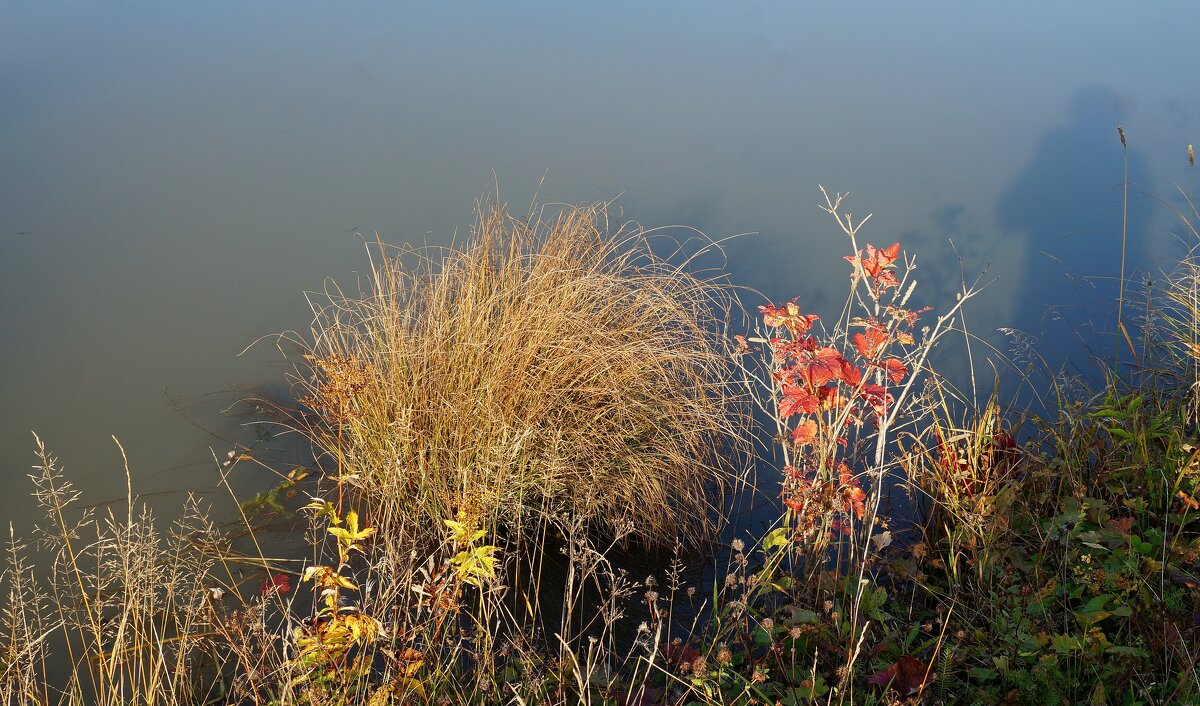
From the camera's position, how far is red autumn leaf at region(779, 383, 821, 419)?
8.52 feet

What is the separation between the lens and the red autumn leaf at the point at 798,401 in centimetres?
260

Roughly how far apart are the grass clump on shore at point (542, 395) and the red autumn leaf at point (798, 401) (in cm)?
78

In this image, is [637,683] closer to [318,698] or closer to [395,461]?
[318,698]

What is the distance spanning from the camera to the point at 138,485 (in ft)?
11.8

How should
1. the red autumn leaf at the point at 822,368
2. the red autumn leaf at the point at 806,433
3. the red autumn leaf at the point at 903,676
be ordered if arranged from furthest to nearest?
the red autumn leaf at the point at 806,433 < the red autumn leaf at the point at 822,368 < the red autumn leaf at the point at 903,676

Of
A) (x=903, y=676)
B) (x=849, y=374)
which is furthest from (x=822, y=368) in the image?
(x=903, y=676)

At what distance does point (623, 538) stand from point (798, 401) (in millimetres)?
982

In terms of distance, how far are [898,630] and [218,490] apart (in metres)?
2.42

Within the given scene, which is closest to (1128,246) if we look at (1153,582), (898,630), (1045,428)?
(1045,428)

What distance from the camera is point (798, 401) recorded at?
261cm

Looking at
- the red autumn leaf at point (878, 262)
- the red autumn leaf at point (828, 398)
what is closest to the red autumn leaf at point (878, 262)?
the red autumn leaf at point (878, 262)

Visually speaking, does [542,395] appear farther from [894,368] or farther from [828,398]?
[894,368]

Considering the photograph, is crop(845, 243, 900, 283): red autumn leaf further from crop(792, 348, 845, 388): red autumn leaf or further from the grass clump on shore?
the grass clump on shore

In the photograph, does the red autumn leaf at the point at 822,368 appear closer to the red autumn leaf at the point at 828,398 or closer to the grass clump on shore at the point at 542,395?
the red autumn leaf at the point at 828,398
